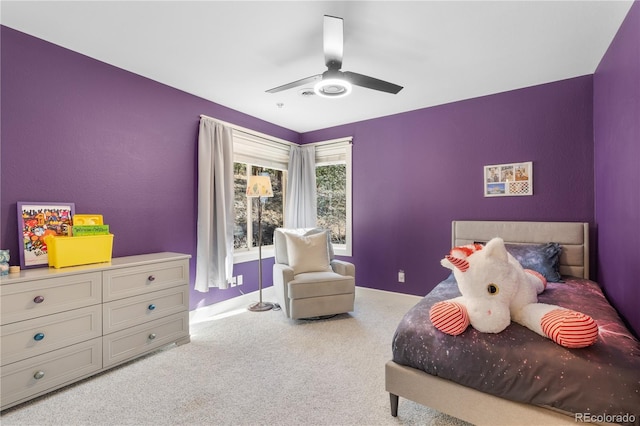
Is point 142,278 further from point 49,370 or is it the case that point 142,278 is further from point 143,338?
point 49,370

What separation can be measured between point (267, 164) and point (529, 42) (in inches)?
127

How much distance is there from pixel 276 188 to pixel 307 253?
1.56 meters

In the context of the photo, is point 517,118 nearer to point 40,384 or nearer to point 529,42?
point 529,42

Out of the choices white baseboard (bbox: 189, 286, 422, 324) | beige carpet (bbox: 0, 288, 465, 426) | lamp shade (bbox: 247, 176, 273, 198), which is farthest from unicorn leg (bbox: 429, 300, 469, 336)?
lamp shade (bbox: 247, 176, 273, 198)

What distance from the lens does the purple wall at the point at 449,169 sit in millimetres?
2977

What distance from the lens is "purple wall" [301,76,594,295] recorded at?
2977 millimetres

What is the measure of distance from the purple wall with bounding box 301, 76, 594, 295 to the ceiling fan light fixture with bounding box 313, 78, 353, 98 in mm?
1857

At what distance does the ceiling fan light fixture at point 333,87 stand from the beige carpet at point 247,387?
2.15 m

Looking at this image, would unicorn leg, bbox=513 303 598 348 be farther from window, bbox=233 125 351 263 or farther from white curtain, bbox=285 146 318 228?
white curtain, bbox=285 146 318 228

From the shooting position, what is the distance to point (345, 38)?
2.27 m

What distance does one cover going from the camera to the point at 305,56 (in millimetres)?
2510

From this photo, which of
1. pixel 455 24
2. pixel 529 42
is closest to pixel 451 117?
pixel 529 42

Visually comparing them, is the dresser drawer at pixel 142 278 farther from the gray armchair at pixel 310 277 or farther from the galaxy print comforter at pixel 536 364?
the galaxy print comforter at pixel 536 364

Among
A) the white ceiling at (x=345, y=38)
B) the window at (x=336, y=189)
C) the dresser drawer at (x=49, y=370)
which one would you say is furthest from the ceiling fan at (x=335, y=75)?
the dresser drawer at (x=49, y=370)
